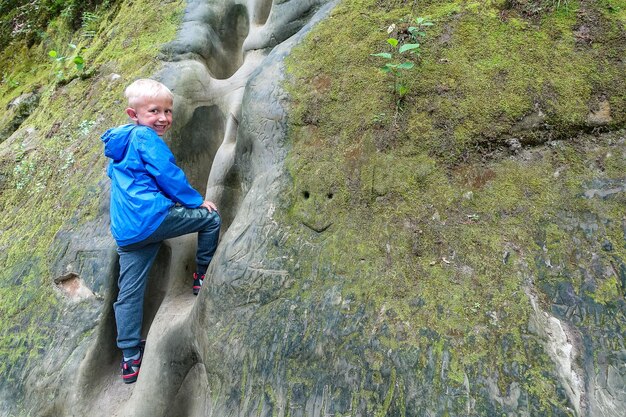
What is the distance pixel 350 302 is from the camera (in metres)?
2.48

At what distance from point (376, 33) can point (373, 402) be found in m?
2.45

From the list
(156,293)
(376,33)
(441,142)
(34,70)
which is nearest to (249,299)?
(156,293)

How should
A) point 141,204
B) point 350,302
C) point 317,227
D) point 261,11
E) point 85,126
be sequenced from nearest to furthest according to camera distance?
point 350,302
point 317,227
point 141,204
point 85,126
point 261,11

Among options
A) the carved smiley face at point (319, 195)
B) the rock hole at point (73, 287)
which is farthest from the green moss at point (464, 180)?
the rock hole at point (73, 287)

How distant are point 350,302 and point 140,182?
160 centimetres

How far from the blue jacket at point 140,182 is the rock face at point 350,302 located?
0.53 m

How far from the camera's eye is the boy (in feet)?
9.84

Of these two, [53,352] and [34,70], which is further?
[34,70]

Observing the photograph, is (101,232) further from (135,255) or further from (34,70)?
(34,70)

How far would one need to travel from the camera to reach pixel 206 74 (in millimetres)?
4707

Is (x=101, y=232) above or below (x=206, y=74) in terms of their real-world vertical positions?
below

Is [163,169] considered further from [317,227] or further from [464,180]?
[464,180]

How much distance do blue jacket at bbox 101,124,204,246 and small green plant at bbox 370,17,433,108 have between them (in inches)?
61.4

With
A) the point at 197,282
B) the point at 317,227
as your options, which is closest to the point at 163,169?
the point at 197,282
